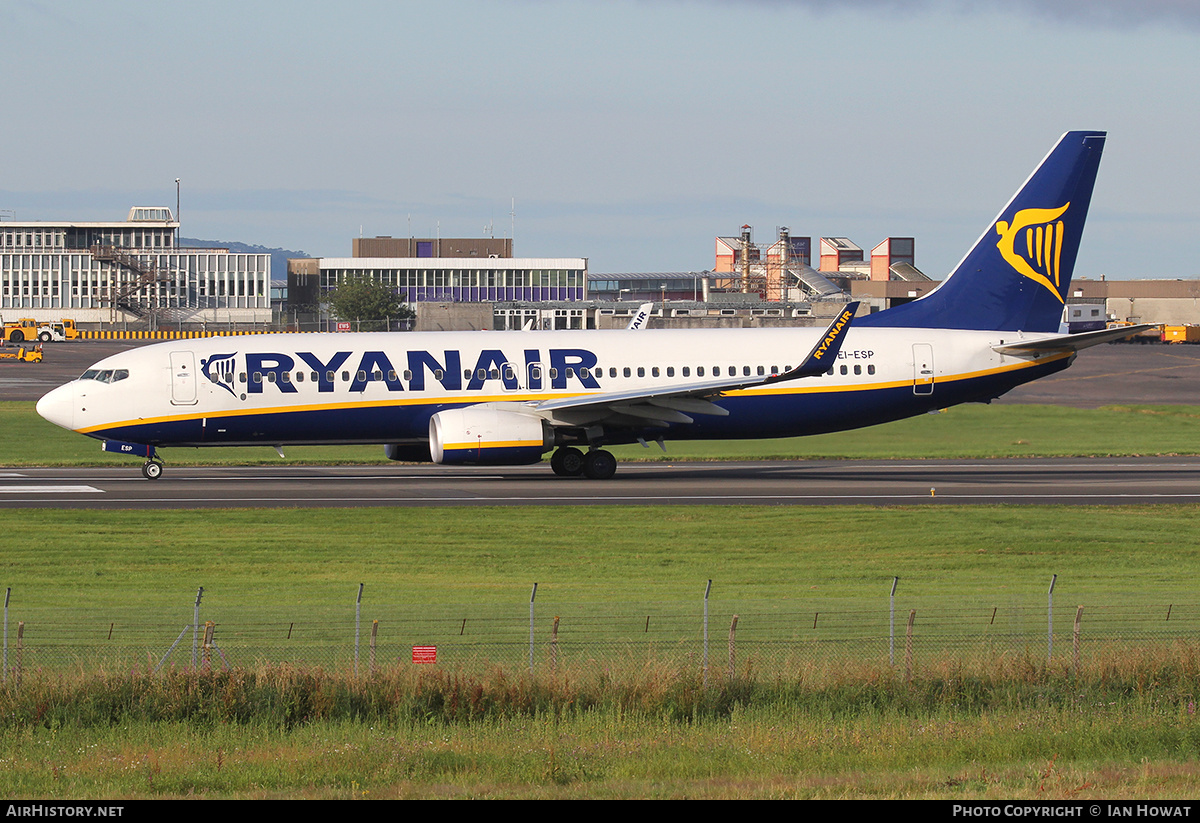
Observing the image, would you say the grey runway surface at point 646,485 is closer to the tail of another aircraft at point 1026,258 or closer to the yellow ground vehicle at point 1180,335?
the tail of another aircraft at point 1026,258

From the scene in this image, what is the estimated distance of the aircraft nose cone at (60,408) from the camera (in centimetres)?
3731

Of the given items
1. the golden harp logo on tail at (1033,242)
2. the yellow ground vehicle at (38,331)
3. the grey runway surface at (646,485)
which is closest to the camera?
the grey runway surface at (646,485)

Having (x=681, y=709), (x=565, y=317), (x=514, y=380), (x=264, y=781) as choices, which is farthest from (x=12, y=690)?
(x=565, y=317)

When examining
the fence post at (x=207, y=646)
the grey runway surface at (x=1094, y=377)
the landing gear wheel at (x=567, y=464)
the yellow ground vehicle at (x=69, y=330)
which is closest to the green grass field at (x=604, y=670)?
the fence post at (x=207, y=646)

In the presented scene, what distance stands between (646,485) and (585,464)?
7.25 ft

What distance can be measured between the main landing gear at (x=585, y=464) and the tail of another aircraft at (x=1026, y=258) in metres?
9.17

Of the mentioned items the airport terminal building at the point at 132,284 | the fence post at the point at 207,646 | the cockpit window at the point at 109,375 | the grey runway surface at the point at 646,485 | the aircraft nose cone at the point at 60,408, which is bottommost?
the fence post at the point at 207,646

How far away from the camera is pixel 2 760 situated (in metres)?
13.7

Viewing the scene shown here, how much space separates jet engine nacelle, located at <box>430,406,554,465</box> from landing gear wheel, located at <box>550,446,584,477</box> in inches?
105

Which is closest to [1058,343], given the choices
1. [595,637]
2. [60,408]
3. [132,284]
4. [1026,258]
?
[1026,258]

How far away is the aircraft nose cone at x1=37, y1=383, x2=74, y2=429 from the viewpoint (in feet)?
122

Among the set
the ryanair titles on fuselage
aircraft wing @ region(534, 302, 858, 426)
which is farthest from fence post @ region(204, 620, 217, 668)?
the ryanair titles on fuselage

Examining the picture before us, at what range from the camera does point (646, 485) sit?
38.1 metres

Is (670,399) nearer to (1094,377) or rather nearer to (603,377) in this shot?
(603,377)
